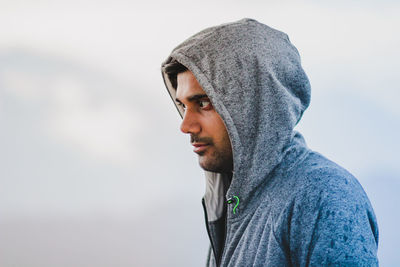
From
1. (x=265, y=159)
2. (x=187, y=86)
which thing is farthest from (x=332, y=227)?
(x=187, y=86)

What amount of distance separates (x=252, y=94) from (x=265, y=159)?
0.17 m

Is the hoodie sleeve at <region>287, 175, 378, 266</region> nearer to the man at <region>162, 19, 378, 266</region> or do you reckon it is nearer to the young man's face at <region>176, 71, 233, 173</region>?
the man at <region>162, 19, 378, 266</region>

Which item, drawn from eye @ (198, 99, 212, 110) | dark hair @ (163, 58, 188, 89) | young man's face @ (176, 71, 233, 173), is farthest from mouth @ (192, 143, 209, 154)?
dark hair @ (163, 58, 188, 89)

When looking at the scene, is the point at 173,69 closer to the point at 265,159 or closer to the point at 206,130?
the point at 206,130

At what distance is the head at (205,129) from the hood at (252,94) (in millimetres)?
69

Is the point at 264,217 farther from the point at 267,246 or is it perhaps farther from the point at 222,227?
the point at 222,227

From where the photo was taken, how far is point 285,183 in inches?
34.9

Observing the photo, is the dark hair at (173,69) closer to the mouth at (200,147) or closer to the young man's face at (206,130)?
the young man's face at (206,130)

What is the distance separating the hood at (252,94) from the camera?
94 cm

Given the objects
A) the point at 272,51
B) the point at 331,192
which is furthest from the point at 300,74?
the point at 331,192

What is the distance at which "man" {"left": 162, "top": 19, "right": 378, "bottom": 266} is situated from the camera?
2.46ft

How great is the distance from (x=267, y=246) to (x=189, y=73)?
53 cm

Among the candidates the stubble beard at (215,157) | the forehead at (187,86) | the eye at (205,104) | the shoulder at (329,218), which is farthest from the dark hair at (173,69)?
the shoulder at (329,218)

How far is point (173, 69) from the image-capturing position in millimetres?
1244
